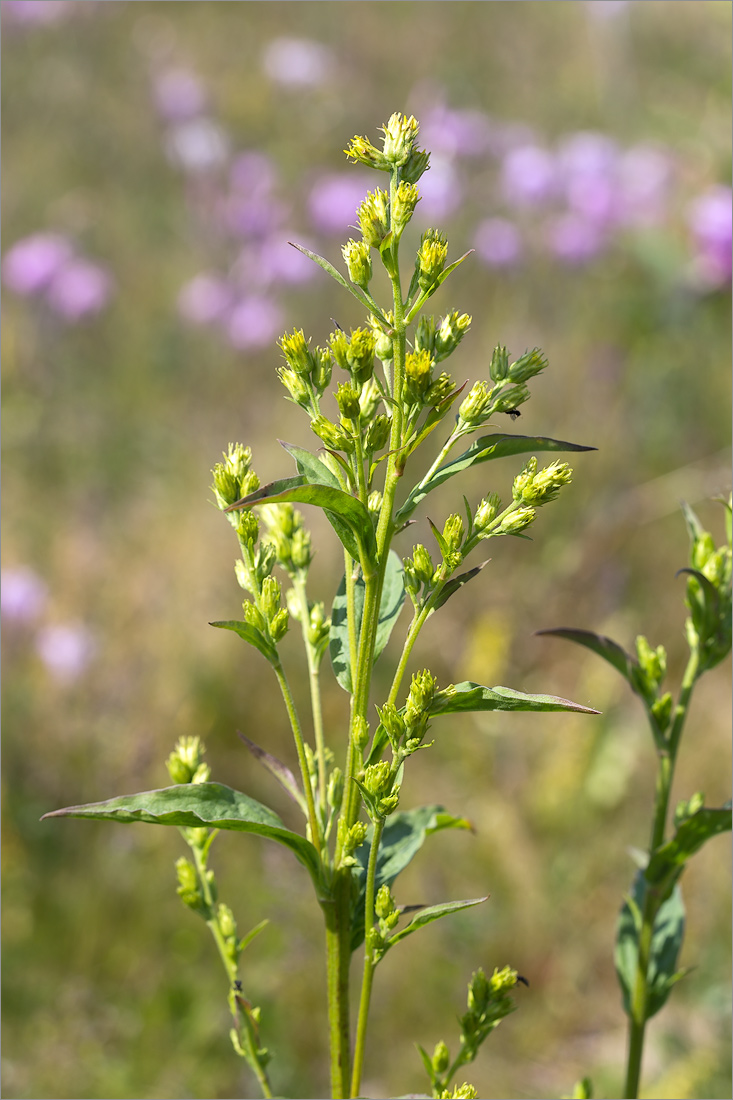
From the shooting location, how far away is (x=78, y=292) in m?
4.77

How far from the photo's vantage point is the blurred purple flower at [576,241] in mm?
4764

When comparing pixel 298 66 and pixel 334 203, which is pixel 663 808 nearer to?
pixel 334 203

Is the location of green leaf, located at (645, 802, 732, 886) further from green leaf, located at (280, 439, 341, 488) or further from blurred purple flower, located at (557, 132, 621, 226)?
blurred purple flower, located at (557, 132, 621, 226)

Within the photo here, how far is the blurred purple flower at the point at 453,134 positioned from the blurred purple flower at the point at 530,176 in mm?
262

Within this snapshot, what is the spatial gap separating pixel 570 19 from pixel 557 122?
3.51 m

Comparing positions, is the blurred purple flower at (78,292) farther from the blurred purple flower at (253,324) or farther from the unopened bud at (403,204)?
the unopened bud at (403,204)

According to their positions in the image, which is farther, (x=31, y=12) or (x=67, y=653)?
(x=31, y=12)

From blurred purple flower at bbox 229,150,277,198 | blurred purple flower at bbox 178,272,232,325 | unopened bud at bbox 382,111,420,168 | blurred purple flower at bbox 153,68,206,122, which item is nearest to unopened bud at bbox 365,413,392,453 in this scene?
unopened bud at bbox 382,111,420,168

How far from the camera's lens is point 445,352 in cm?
74

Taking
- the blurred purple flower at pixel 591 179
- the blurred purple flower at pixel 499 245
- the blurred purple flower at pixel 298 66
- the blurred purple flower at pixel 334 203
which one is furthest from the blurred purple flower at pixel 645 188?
the blurred purple flower at pixel 298 66

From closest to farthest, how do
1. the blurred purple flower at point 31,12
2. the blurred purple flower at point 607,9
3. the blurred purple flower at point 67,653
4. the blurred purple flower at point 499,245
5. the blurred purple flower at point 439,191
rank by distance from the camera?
the blurred purple flower at point 67,653 → the blurred purple flower at point 439,191 → the blurred purple flower at point 499,245 → the blurred purple flower at point 607,9 → the blurred purple flower at point 31,12

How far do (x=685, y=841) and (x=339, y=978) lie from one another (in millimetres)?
403

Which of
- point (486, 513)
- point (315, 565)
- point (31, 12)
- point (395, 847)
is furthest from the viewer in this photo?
point (31, 12)

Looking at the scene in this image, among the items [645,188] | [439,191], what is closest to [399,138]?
[439,191]
